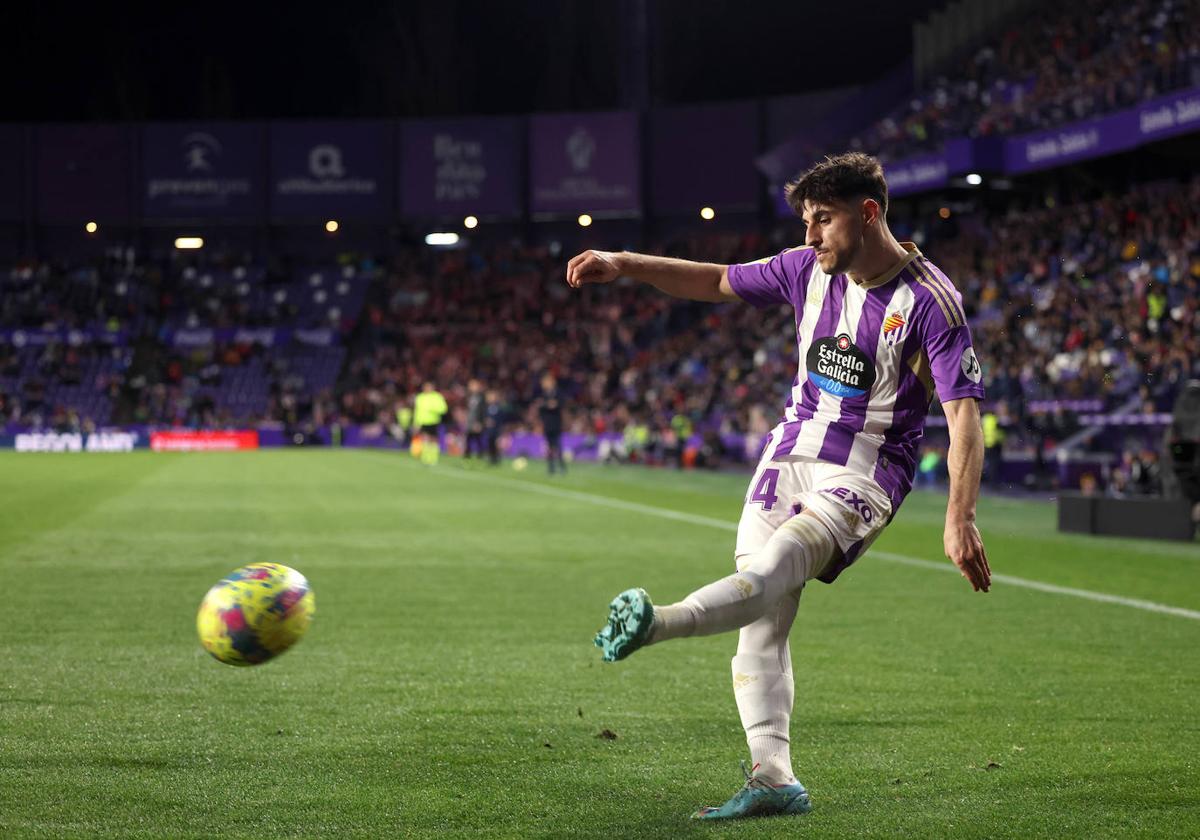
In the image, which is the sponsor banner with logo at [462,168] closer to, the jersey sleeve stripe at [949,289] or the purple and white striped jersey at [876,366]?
the purple and white striped jersey at [876,366]

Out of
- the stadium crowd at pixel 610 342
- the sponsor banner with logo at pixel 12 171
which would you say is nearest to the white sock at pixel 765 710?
the stadium crowd at pixel 610 342

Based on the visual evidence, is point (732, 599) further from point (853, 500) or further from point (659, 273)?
point (659, 273)

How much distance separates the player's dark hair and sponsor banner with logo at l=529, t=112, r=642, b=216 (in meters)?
56.0

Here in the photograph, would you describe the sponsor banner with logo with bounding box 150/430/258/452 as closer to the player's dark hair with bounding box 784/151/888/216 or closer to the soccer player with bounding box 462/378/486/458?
the soccer player with bounding box 462/378/486/458

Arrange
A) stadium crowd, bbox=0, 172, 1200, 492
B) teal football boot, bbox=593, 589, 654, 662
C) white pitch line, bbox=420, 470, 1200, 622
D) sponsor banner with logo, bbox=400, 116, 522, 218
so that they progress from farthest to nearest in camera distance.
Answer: sponsor banner with logo, bbox=400, 116, 522, 218
stadium crowd, bbox=0, 172, 1200, 492
white pitch line, bbox=420, 470, 1200, 622
teal football boot, bbox=593, 589, 654, 662

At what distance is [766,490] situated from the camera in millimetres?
5262

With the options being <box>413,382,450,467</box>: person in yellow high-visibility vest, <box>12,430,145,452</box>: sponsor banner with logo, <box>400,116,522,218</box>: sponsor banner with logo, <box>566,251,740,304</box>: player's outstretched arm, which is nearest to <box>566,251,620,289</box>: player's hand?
<box>566,251,740,304</box>: player's outstretched arm

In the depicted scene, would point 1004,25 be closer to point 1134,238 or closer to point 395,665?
point 1134,238

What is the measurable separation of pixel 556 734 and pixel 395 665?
2178 mm

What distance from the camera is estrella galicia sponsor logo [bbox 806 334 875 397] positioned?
5.18 meters

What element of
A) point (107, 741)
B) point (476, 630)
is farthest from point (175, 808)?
point (476, 630)

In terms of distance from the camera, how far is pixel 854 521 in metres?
5.02

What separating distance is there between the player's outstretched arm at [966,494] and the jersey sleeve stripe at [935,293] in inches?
11.0

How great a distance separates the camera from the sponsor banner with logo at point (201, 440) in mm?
56688
